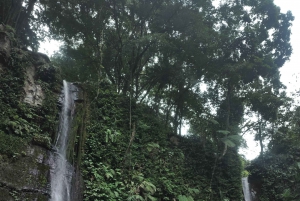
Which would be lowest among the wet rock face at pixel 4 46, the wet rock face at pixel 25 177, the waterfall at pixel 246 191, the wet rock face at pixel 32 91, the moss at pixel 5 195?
the moss at pixel 5 195

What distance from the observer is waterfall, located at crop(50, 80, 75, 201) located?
707 centimetres

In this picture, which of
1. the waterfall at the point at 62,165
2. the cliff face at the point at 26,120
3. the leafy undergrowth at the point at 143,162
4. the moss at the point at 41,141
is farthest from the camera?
the leafy undergrowth at the point at 143,162

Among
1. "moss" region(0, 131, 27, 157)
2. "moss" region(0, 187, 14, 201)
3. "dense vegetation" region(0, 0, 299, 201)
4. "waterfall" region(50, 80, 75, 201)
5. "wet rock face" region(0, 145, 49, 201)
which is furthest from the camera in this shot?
"dense vegetation" region(0, 0, 299, 201)

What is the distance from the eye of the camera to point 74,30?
14.2 meters

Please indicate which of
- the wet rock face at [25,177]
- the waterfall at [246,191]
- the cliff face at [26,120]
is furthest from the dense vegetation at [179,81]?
the wet rock face at [25,177]

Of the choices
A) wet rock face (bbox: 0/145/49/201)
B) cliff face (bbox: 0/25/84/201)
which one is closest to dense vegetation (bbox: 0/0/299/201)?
cliff face (bbox: 0/25/84/201)

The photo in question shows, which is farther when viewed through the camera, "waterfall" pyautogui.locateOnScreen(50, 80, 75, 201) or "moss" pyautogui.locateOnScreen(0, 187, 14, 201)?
"waterfall" pyautogui.locateOnScreen(50, 80, 75, 201)

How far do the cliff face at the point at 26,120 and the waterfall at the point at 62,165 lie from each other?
204mm

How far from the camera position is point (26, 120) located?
27.7 feet

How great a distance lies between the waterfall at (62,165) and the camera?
7071 millimetres

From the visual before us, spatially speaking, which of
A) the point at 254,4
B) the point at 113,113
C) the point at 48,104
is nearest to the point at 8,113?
the point at 48,104

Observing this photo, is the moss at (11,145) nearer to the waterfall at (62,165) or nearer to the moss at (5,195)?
the waterfall at (62,165)

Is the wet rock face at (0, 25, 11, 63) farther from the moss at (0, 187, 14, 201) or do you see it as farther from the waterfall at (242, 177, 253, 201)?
the waterfall at (242, 177, 253, 201)

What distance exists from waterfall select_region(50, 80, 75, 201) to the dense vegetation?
835 mm
